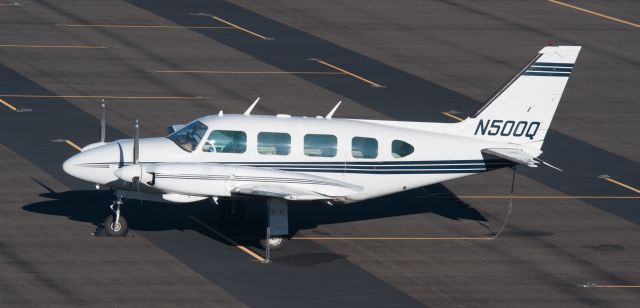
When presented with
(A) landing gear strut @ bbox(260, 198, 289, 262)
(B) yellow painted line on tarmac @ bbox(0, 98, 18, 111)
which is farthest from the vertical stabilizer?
(B) yellow painted line on tarmac @ bbox(0, 98, 18, 111)

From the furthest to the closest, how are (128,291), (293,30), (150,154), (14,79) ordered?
(293,30), (14,79), (150,154), (128,291)

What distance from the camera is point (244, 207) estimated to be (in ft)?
120

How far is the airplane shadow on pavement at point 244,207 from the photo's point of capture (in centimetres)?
3628

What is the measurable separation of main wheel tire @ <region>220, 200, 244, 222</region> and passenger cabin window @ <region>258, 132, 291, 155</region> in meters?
2.19

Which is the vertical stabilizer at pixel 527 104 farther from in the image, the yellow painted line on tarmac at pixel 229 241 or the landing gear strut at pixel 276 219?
the yellow painted line on tarmac at pixel 229 241

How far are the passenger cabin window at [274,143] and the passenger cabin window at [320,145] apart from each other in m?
0.54

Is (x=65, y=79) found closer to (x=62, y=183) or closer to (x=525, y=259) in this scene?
(x=62, y=183)

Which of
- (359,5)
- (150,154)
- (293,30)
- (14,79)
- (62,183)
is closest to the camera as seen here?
(150,154)

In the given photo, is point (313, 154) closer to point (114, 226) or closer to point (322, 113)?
point (114, 226)

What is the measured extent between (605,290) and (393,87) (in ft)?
73.0

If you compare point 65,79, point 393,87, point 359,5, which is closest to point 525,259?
point 393,87

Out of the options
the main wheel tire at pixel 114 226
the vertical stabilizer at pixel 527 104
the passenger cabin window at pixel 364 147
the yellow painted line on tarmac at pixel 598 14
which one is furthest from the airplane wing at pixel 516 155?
the yellow painted line on tarmac at pixel 598 14

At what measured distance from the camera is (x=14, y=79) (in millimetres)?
51438

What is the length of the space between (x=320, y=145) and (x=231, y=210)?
3.17 meters
